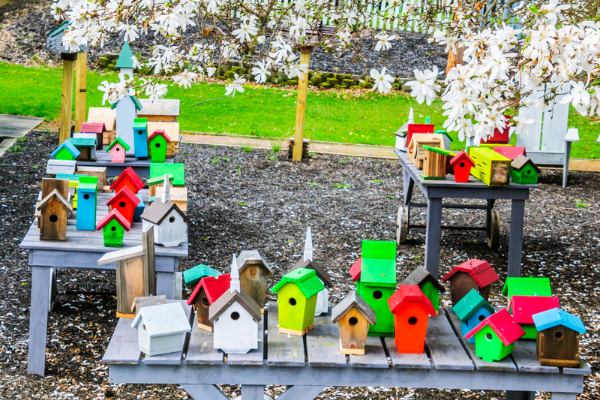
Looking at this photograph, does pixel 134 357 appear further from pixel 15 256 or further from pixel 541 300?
pixel 15 256

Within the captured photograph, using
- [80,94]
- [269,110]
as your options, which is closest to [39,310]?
[80,94]

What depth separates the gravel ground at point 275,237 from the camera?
11.9 feet

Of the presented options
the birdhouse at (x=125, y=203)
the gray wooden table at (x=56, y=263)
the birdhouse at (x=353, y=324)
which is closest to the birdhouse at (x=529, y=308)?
the birdhouse at (x=353, y=324)

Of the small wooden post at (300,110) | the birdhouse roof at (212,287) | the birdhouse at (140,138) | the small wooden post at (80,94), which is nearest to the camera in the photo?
the birdhouse roof at (212,287)

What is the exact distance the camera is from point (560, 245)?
6066mm

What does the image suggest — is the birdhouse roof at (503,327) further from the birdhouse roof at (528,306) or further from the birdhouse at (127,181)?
the birdhouse at (127,181)

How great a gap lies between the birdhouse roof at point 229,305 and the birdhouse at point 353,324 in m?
0.30

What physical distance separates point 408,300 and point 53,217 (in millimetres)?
2042

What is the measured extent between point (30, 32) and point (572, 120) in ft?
41.7

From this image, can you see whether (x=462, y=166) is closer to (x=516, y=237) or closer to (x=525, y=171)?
(x=525, y=171)

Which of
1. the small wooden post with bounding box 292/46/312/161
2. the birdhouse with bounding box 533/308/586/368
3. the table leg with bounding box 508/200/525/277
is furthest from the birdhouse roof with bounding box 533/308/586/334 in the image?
the small wooden post with bounding box 292/46/312/161

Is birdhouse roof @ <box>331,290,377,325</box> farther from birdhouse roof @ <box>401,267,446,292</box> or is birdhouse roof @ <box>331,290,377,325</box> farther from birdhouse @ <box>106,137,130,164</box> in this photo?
birdhouse @ <box>106,137,130,164</box>

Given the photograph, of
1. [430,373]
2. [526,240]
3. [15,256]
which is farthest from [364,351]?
[526,240]

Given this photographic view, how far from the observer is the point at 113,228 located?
340 centimetres
